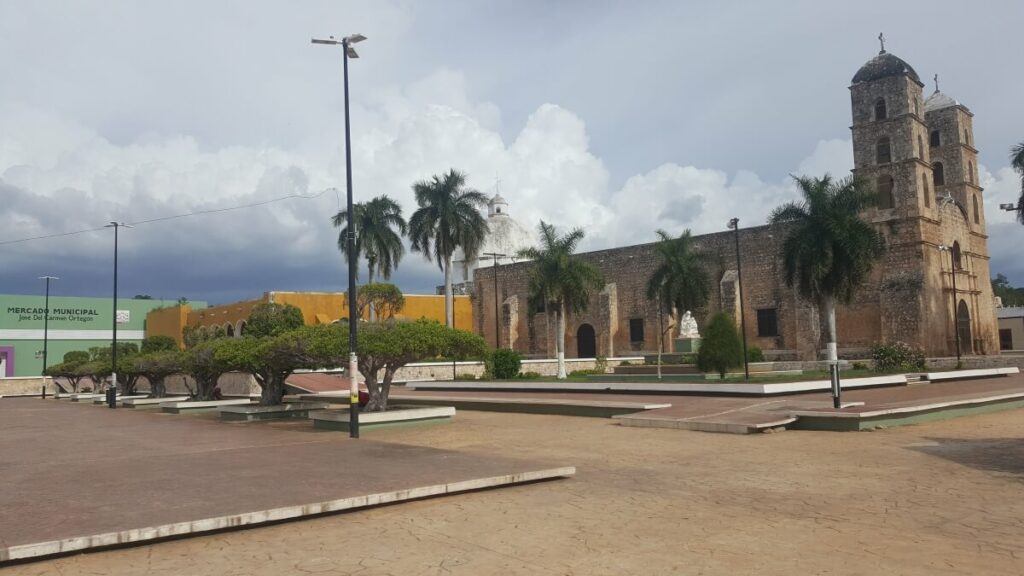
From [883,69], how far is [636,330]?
59.6 feet

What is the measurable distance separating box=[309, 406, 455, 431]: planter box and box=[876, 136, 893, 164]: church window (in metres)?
27.0

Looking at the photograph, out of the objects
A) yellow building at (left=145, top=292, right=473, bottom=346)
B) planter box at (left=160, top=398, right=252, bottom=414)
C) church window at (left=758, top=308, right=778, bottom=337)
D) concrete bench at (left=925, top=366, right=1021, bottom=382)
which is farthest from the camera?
yellow building at (left=145, top=292, right=473, bottom=346)

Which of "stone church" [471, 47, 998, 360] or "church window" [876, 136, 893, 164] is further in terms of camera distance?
"church window" [876, 136, 893, 164]

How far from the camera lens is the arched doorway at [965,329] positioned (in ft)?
119

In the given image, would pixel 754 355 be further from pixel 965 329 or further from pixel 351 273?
pixel 351 273

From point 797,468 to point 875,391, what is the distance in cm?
1236

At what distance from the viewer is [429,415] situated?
16094 mm

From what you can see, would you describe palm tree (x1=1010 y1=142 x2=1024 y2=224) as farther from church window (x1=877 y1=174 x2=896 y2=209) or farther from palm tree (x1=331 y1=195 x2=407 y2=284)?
palm tree (x1=331 y1=195 x2=407 y2=284)

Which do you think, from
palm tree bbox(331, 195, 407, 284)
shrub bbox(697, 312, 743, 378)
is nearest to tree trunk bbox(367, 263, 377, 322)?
palm tree bbox(331, 195, 407, 284)

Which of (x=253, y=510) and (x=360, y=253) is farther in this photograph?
(x=360, y=253)

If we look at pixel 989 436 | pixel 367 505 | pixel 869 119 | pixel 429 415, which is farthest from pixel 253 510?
pixel 869 119

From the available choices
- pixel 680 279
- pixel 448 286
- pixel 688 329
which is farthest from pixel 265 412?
pixel 688 329

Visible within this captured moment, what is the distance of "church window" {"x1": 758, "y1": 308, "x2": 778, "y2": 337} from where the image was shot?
121 feet

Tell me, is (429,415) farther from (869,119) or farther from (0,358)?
(0,358)
